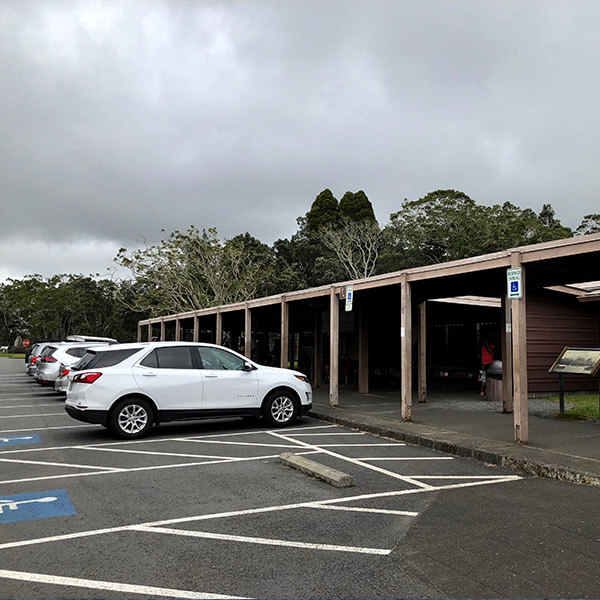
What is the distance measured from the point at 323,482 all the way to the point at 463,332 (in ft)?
47.7

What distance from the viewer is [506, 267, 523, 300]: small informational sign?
26.9ft

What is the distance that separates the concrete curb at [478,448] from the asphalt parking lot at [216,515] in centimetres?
24

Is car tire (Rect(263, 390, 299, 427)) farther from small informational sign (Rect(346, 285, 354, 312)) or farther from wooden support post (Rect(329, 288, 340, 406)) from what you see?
small informational sign (Rect(346, 285, 354, 312))

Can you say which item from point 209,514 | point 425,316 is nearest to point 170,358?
point 209,514

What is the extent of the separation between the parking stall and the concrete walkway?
354mm

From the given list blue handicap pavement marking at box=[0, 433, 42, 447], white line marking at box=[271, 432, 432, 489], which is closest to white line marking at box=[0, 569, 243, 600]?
white line marking at box=[271, 432, 432, 489]

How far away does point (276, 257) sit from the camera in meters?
43.5

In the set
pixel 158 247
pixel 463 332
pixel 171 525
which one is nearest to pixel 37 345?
pixel 158 247

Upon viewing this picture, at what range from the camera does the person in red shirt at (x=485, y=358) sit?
1537cm

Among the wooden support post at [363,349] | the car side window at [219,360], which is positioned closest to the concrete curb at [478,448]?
the car side window at [219,360]

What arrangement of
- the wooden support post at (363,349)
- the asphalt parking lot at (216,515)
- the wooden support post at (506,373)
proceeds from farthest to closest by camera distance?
1. the wooden support post at (363,349)
2. the wooden support post at (506,373)
3. the asphalt parking lot at (216,515)

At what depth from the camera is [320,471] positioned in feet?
21.8

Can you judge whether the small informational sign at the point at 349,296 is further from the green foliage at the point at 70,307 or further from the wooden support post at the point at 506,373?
the green foliage at the point at 70,307

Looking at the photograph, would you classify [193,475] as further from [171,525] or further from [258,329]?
[258,329]
